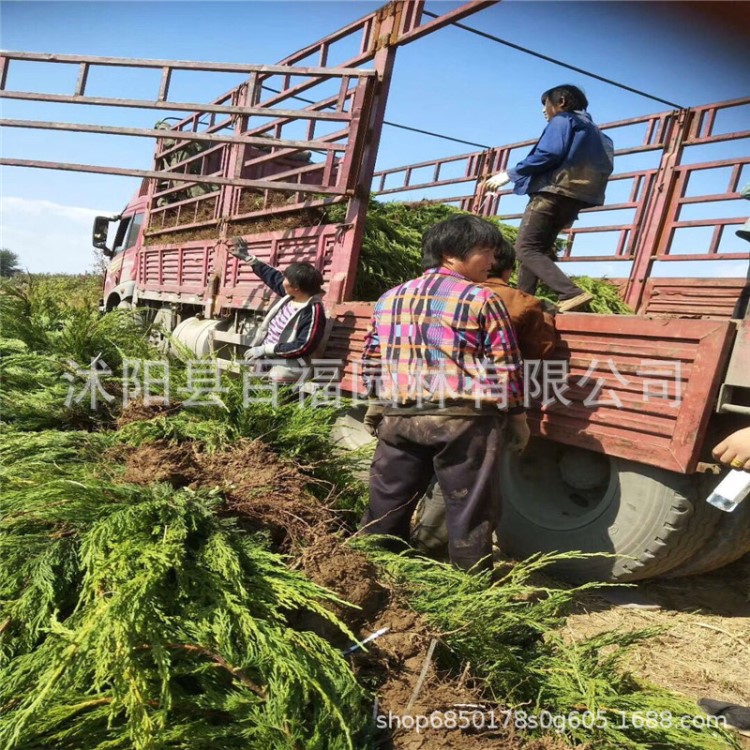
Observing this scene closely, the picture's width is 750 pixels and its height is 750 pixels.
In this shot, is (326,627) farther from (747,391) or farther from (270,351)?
(270,351)

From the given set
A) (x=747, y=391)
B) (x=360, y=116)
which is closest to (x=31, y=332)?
(x=360, y=116)

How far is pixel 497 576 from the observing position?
9.50ft

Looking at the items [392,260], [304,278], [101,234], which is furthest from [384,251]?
[101,234]

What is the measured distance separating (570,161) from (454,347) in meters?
1.66

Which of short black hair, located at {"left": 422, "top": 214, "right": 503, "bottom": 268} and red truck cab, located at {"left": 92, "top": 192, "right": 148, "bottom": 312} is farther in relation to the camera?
red truck cab, located at {"left": 92, "top": 192, "right": 148, "bottom": 312}

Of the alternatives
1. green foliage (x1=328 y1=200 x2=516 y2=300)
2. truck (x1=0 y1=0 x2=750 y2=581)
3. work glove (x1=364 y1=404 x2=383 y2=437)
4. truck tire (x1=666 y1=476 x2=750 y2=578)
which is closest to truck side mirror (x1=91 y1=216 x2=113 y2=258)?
truck (x1=0 y1=0 x2=750 y2=581)

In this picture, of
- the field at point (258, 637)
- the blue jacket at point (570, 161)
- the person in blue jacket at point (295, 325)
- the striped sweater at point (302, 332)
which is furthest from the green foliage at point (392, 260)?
the field at point (258, 637)

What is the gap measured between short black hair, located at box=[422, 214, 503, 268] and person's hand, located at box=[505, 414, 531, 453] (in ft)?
2.42

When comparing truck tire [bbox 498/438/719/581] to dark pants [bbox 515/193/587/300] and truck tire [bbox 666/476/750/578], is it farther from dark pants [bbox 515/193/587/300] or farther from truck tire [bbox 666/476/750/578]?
dark pants [bbox 515/193/587/300]

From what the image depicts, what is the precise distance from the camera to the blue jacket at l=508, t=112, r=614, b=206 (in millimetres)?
3365

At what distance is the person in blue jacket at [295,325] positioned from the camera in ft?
13.1

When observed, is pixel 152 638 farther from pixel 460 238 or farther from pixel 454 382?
pixel 460 238

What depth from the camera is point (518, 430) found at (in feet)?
8.77

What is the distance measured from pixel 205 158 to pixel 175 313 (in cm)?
181
